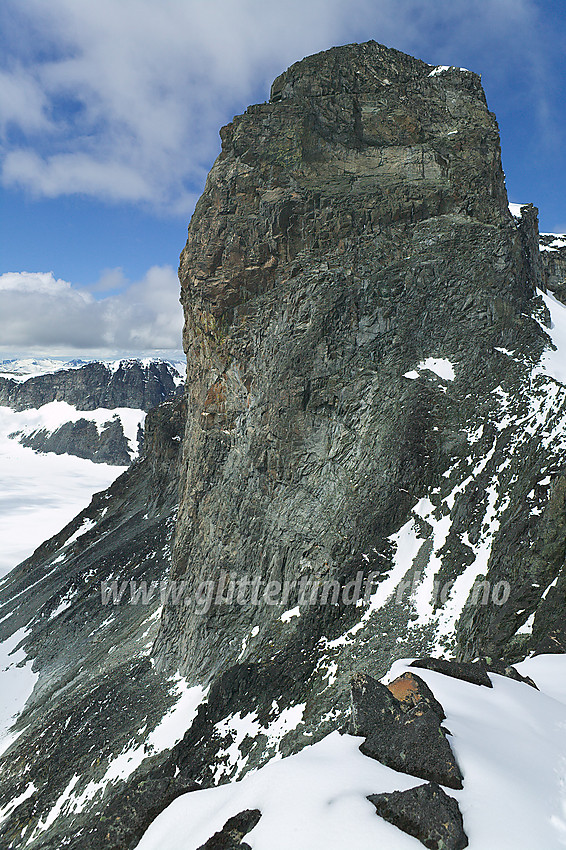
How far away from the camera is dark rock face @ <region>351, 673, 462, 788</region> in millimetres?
5547

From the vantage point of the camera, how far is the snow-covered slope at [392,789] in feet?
14.7

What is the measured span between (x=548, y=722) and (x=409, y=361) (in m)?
21.2

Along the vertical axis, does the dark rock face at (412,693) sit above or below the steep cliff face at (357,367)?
→ below

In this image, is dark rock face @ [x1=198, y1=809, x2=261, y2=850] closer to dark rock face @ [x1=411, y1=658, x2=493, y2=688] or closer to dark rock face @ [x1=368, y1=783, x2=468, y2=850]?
dark rock face @ [x1=368, y1=783, x2=468, y2=850]

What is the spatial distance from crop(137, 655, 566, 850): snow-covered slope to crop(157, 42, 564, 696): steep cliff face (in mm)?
8527

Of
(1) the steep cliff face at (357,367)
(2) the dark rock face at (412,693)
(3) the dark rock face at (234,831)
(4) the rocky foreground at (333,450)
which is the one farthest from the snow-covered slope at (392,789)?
(1) the steep cliff face at (357,367)

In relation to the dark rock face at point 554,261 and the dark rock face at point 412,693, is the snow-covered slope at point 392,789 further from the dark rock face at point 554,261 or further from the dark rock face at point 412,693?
the dark rock face at point 554,261

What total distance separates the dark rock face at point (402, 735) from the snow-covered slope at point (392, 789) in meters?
0.16

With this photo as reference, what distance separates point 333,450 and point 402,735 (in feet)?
68.4

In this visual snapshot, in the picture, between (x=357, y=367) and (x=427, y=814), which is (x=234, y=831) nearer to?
(x=427, y=814)

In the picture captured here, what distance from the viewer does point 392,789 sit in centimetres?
519

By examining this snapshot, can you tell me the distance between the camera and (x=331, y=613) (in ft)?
73.7

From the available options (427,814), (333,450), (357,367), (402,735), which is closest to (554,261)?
(357,367)

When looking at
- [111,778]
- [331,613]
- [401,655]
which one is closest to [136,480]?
[111,778]
